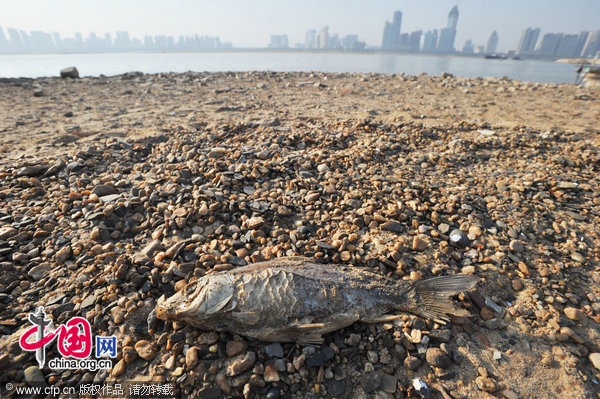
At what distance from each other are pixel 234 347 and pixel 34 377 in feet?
4.96

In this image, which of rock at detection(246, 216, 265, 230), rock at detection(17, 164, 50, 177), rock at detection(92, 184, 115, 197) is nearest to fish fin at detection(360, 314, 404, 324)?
rock at detection(246, 216, 265, 230)

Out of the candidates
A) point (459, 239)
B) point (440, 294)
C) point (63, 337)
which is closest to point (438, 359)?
point (440, 294)

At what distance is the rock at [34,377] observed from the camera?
7.02 feet

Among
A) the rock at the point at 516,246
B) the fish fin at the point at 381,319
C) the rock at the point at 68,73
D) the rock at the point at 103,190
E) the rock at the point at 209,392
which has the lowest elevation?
the rock at the point at 209,392

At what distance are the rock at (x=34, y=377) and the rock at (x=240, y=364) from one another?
4.56ft

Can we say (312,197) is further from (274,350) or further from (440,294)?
(274,350)

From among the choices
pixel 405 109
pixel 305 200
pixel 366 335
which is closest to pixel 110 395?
pixel 366 335

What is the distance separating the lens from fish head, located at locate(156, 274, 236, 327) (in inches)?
96.5

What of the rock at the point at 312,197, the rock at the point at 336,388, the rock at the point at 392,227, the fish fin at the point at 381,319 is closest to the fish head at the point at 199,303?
the rock at the point at 336,388

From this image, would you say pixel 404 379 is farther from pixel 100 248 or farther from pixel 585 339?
pixel 100 248

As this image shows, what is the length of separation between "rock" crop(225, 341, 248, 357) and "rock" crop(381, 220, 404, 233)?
2.09 meters

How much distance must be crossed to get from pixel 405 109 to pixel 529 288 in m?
7.00

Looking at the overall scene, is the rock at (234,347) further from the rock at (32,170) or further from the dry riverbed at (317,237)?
the rock at (32,170)

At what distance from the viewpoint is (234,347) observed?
2381 mm
